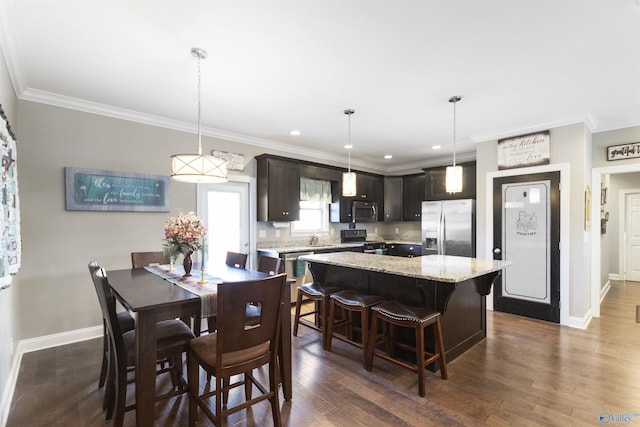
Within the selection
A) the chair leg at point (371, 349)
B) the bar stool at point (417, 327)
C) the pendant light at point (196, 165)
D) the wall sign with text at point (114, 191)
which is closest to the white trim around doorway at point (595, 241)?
the bar stool at point (417, 327)

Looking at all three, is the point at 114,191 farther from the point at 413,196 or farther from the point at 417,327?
the point at 413,196

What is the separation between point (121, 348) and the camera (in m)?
1.87

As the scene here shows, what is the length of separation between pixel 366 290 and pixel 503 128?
294 cm

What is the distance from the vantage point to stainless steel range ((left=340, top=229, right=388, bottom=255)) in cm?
604

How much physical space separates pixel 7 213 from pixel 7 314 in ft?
3.23

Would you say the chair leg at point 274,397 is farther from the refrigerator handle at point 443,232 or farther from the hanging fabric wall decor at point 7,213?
the refrigerator handle at point 443,232

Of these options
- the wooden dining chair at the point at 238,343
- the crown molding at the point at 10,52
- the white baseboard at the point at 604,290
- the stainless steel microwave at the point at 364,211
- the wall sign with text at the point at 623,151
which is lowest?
the white baseboard at the point at 604,290

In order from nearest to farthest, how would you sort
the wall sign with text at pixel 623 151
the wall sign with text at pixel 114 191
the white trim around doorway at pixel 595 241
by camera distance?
the wall sign with text at pixel 114 191 → the wall sign with text at pixel 623 151 → the white trim around doorway at pixel 595 241

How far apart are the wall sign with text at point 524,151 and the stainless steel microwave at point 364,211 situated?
2629mm

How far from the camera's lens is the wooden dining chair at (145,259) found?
3.14 m

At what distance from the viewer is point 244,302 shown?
1786mm

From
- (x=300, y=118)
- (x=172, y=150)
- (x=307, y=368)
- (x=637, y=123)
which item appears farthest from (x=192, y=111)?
(x=637, y=123)

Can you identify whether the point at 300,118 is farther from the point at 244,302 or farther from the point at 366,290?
the point at 244,302

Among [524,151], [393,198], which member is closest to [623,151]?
[524,151]
